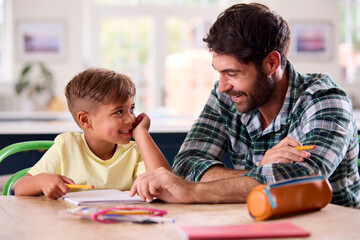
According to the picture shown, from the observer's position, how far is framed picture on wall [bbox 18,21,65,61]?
726 centimetres

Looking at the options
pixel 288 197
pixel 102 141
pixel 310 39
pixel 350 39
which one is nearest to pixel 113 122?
pixel 102 141

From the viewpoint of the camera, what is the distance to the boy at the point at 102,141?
5.77ft

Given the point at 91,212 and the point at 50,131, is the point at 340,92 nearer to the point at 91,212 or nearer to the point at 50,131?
the point at 91,212

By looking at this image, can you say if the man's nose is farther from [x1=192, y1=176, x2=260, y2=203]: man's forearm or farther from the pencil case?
the pencil case

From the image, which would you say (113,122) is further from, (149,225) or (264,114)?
(149,225)

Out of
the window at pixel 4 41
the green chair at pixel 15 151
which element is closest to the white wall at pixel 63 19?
the window at pixel 4 41

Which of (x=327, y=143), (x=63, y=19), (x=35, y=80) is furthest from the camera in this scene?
(x=63, y=19)

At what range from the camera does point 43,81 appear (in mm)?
7023

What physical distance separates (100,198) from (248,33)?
0.76 metres

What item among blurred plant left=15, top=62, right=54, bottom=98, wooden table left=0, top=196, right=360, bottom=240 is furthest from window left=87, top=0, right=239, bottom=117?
wooden table left=0, top=196, right=360, bottom=240

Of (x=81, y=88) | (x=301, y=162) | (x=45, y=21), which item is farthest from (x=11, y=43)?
(x=301, y=162)

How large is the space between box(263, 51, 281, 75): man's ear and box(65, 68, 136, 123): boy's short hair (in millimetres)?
465

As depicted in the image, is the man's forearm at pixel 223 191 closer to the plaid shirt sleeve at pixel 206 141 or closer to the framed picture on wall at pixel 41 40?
the plaid shirt sleeve at pixel 206 141

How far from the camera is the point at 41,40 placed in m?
7.32
